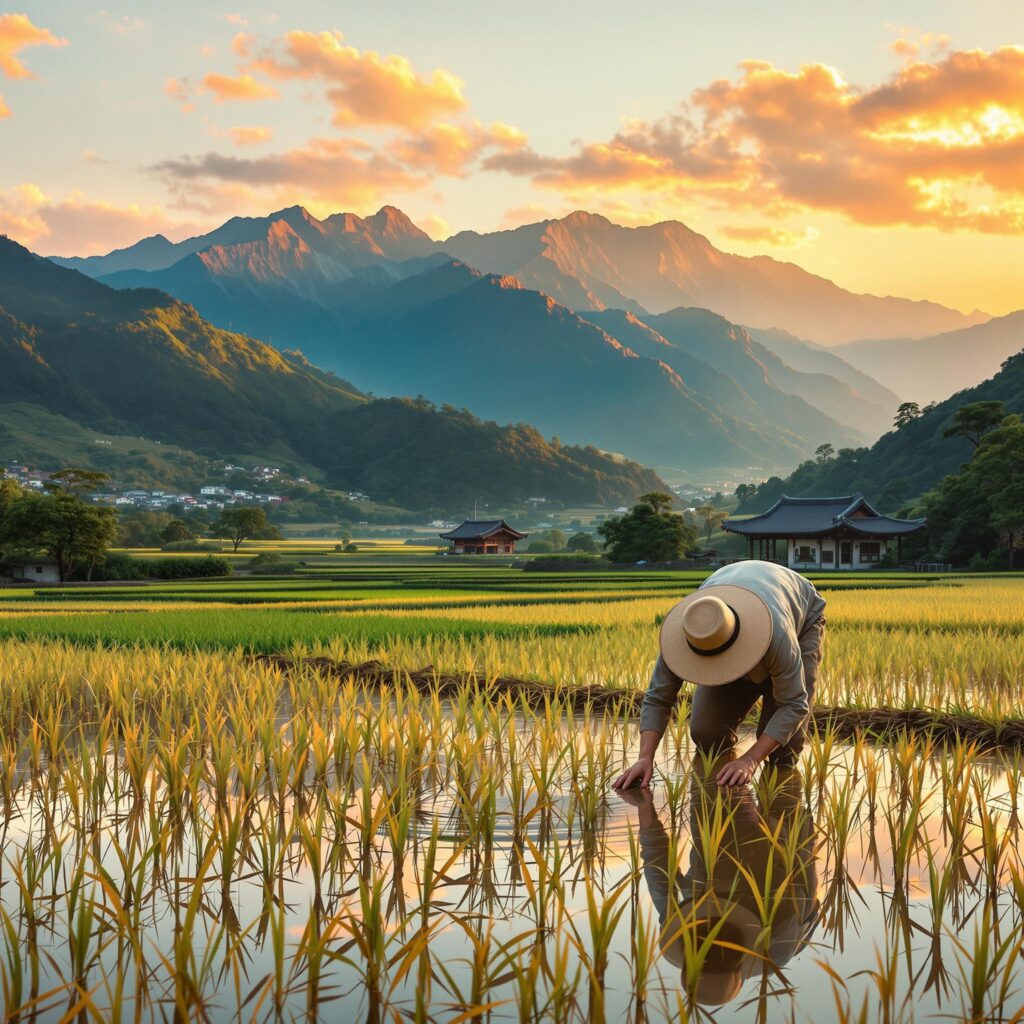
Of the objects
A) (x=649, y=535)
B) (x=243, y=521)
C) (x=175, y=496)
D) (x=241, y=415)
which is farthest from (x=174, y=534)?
(x=241, y=415)

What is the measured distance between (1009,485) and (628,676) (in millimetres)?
35248

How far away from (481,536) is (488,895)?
64569mm

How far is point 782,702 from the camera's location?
434cm

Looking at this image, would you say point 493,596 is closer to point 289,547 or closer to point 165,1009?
point 165,1009

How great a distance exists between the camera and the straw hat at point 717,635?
392cm

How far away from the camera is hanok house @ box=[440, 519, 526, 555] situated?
68.3m

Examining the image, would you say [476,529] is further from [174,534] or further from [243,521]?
[174,534]

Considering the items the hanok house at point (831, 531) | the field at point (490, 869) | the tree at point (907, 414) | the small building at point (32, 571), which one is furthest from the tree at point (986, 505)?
the small building at point (32, 571)

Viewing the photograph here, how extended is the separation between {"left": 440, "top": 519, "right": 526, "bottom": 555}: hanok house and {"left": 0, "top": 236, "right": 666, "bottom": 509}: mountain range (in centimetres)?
5937

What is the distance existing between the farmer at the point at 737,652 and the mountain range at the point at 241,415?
4913 inches

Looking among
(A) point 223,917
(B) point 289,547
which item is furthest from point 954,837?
(B) point 289,547

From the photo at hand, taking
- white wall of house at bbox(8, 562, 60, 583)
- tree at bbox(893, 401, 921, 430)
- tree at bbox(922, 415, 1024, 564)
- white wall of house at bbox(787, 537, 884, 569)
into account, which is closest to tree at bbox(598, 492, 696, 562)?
white wall of house at bbox(787, 537, 884, 569)

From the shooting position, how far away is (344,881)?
352 cm

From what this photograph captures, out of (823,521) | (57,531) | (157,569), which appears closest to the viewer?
(57,531)
